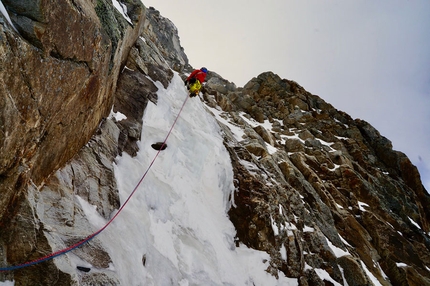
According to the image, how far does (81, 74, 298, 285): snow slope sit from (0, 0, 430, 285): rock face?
0.49 m

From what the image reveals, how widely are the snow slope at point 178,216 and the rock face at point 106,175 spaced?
49 cm

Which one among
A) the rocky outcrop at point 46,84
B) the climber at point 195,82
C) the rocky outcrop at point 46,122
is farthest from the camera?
the climber at point 195,82

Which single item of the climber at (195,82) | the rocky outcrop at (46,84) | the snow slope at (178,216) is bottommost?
the snow slope at (178,216)

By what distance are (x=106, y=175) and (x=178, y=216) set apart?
311 cm

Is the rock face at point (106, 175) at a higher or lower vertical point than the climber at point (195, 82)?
lower

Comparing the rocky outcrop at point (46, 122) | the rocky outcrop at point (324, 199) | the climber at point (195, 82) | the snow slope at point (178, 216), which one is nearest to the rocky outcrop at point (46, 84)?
the rocky outcrop at point (46, 122)

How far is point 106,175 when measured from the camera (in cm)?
771

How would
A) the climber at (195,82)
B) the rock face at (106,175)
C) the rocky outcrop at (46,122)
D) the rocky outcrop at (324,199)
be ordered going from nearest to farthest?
the rocky outcrop at (46,122) → the rock face at (106,175) → the rocky outcrop at (324,199) → the climber at (195,82)

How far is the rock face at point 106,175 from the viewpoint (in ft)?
14.0

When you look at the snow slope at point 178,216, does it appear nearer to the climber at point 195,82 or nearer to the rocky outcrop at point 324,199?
the rocky outcrop at point 324,199

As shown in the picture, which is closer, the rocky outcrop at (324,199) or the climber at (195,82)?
the rocky outcrop at (324,199)

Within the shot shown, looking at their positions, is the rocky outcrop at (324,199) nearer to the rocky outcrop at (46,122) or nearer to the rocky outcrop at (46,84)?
the rocky outcrop at (46,122)

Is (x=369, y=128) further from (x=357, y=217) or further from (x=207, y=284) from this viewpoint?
(x=207, y=284)

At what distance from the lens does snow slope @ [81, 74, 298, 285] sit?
6871 millimetres
